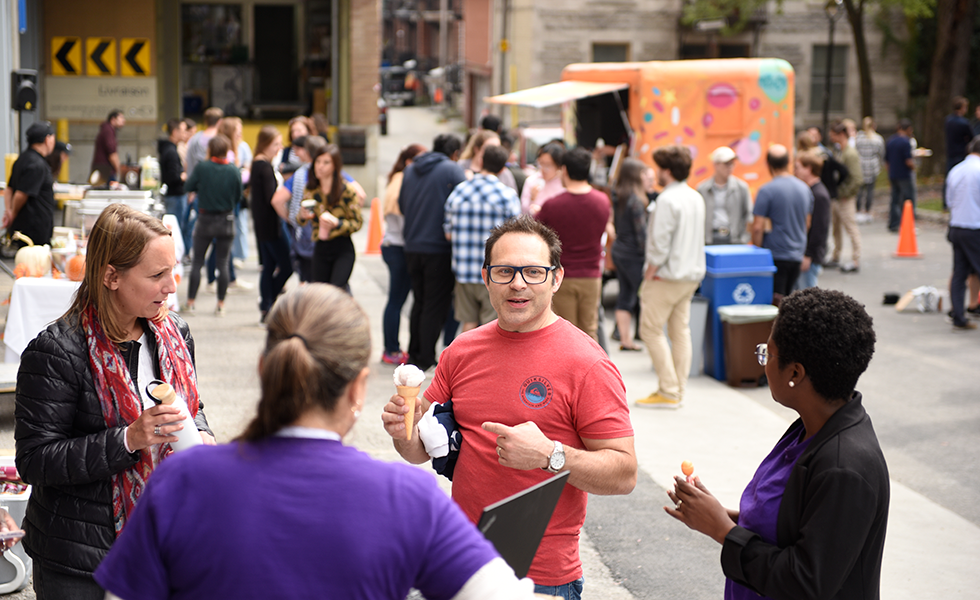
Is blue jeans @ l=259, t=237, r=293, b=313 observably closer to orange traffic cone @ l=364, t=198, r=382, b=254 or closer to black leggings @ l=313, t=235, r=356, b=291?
black leggings @ l=313, t=235, r=356, b=291

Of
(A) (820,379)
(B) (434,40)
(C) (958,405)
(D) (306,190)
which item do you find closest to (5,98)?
(D) (306,190)

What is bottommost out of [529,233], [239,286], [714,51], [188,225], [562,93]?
[239,286]

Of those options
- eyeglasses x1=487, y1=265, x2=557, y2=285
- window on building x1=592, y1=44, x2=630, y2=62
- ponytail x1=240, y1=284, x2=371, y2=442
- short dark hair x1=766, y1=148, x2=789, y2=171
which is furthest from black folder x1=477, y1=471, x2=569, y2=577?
window on building x1=592, y1=44, x2=630, y2=62

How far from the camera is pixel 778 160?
32.7 ft

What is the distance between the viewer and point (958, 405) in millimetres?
8391

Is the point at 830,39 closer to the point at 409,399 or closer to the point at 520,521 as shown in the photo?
the point at 409,399

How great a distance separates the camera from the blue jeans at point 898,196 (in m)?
18.5

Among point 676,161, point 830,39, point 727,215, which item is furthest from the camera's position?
point 830,39

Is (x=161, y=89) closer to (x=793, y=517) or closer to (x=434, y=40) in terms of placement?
(x=793, y=517)

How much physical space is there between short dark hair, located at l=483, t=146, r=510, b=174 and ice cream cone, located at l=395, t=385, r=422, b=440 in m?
5.44

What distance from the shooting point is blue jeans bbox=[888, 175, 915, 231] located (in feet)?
60.7

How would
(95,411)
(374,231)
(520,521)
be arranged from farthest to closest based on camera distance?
(374,231) → (95,411) → (520,521)

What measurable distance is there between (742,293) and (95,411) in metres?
7.41

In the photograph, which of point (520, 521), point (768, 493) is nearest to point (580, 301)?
point (768, 493)
